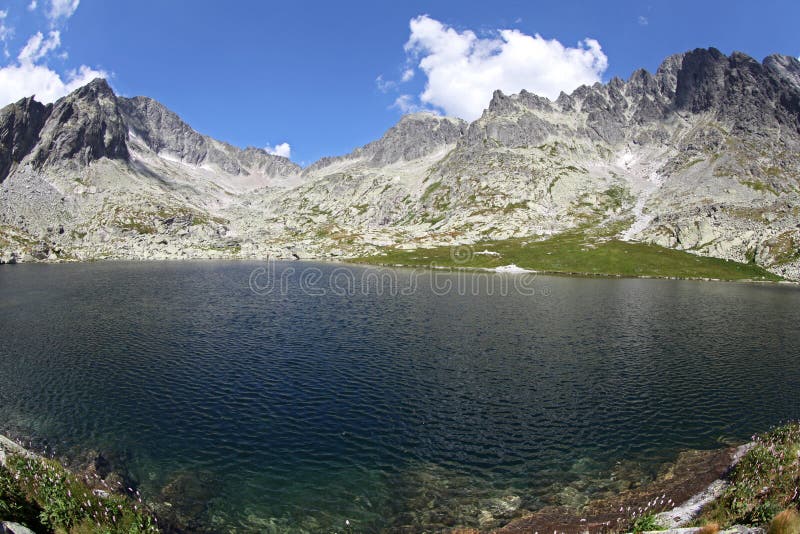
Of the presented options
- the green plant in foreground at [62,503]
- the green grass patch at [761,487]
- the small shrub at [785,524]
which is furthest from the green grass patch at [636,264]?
the green plant in foreground at [62,503]

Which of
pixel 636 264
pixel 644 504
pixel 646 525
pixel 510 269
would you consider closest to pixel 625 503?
pixel 644 504

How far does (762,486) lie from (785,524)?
8.30 metres

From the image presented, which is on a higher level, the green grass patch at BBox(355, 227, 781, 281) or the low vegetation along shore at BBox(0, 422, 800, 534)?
the green grass patch at BBox(355, 227, 781, 281)

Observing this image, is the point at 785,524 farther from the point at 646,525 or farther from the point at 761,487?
Answer: the point at 761,487

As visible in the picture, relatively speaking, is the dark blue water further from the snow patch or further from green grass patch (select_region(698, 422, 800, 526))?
the snow patch

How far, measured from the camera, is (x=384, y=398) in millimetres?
42406

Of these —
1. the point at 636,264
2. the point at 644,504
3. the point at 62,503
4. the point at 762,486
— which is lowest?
the point at 644,504

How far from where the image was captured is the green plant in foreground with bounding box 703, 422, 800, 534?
63.9ft

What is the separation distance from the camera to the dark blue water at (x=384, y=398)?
2888 centimetres

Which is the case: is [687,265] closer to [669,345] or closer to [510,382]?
[669,345]

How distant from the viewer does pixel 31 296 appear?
327ft

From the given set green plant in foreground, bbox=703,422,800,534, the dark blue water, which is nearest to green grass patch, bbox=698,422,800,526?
green plant in foreground, bbox=703,422,800,534

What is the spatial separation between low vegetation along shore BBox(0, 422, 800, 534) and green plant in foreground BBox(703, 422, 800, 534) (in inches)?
1.6

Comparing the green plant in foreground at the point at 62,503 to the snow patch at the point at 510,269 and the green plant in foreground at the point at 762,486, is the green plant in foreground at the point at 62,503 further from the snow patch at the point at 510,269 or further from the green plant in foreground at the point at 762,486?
the snow patch at the point at 510,269
